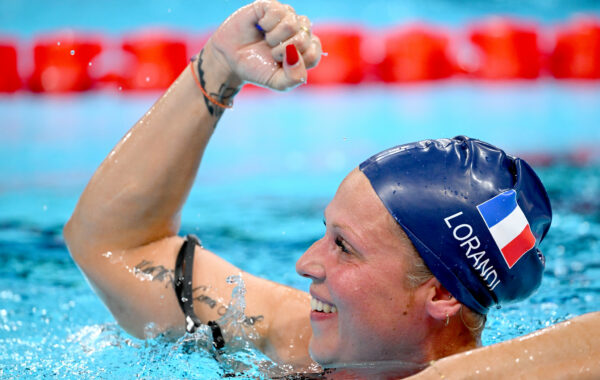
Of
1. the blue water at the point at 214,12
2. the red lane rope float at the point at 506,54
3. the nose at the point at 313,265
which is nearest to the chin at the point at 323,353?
the nose at the point at 313,265

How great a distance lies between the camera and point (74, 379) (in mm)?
2125

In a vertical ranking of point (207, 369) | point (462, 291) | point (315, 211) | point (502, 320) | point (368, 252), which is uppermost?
point (368, 252)

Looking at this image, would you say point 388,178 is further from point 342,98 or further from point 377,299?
point 342,98

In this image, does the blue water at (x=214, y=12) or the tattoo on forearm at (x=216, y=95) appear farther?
the blue water at (x=214, y=12)

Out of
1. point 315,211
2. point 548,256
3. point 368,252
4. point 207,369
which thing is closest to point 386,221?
point 368,252

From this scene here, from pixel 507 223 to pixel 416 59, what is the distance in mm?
7297

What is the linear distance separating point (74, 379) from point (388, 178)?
1077 millimetres

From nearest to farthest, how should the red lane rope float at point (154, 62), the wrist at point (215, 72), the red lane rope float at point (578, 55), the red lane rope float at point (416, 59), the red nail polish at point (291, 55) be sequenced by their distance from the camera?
the red nail polish at point (291, 55)
the wrist at point (215, 72)
the red lane rope float at point (154, 62)
the red lane rope float at point (416, 59)
the red lane rope float at point (578, 55)

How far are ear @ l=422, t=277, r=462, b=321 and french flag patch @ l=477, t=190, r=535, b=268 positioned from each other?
161 millimetres

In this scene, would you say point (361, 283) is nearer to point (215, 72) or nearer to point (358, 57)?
point (215, 72)

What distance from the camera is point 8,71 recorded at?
838 cm

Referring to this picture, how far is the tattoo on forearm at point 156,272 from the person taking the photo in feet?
6.99

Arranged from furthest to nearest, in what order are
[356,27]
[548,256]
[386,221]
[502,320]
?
[356,27] → [548,256] → [502,320] → [386,221]

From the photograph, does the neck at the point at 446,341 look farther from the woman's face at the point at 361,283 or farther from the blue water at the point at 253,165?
the blue water at the point at 253,165
